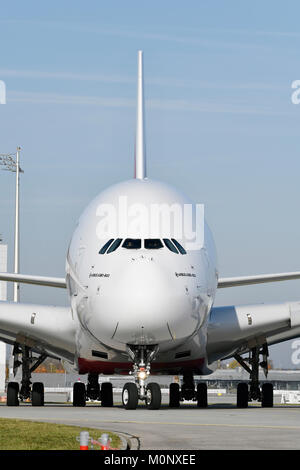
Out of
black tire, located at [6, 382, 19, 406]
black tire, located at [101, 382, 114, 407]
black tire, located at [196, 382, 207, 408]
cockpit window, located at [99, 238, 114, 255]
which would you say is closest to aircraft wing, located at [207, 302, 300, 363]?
black tire, located at [196, 382, 207, 408]

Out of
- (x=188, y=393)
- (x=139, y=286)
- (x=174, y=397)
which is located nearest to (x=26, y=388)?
(x=174, y=397)

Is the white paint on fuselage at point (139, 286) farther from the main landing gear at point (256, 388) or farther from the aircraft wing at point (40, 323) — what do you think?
the main landing gear at point (256, 388)

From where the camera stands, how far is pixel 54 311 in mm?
28750

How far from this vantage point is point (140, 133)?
34.3 meters

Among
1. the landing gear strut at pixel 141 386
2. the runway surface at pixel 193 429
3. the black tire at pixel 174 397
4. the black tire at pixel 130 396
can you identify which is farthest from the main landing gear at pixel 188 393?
the runway surface at pixel 193 429

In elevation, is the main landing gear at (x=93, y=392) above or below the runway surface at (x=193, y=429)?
above

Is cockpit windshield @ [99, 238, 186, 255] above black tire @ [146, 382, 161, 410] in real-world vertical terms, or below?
above

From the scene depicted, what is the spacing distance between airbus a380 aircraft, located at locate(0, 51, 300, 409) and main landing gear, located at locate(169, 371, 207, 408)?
4cm

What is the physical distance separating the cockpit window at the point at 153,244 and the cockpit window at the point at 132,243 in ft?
0.52

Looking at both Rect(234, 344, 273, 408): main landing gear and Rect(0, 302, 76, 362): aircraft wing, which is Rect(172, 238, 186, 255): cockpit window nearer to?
Rect(0, 302, 76, 362): aircraft wing

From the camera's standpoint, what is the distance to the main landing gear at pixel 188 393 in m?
29.8

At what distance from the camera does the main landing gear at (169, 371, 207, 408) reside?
29844 mm
